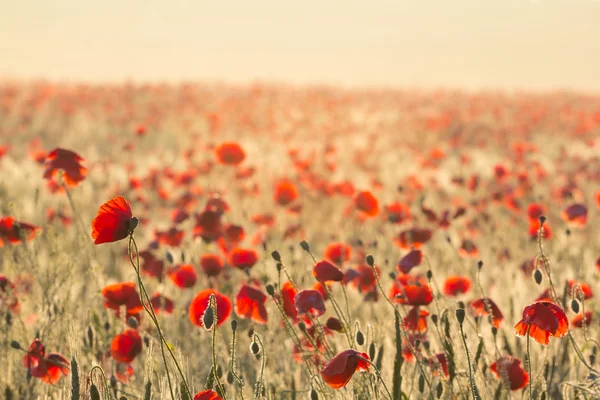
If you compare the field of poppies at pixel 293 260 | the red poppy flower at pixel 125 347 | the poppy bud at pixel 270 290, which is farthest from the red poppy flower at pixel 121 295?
the poppy bud at pixel 270 290

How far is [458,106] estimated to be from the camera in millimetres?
12047

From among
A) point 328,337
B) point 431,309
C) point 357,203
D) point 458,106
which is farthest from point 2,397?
point 458,106

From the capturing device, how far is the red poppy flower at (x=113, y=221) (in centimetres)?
121

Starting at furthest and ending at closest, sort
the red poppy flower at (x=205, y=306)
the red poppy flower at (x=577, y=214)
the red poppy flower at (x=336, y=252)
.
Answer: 1. the red poppy flower at (x=577, y=214)
2. the red poppy flower at (x=336, y=252)
3. the red poppy flower at (x=205, y=306)

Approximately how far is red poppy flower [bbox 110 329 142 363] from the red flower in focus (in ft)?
0.37

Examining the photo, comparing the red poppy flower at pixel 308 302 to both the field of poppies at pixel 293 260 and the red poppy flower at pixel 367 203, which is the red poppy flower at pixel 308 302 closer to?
the field of poppies at pixel 293 260

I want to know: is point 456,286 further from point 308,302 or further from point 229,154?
point 229,154

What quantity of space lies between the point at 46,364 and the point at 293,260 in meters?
0.98

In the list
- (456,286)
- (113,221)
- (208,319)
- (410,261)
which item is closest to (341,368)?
(208,319)

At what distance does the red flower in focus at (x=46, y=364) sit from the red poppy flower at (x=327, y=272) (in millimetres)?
616

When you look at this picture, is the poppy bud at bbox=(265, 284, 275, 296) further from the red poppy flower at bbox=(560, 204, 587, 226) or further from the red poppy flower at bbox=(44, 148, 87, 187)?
the red poppy flower at bbox=(560, 204, 587, 226)

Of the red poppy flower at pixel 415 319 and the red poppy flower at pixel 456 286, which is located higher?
the red poppy flower at pixel 456 286

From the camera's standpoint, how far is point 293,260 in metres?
2.31

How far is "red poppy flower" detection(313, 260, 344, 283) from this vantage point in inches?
56.6
